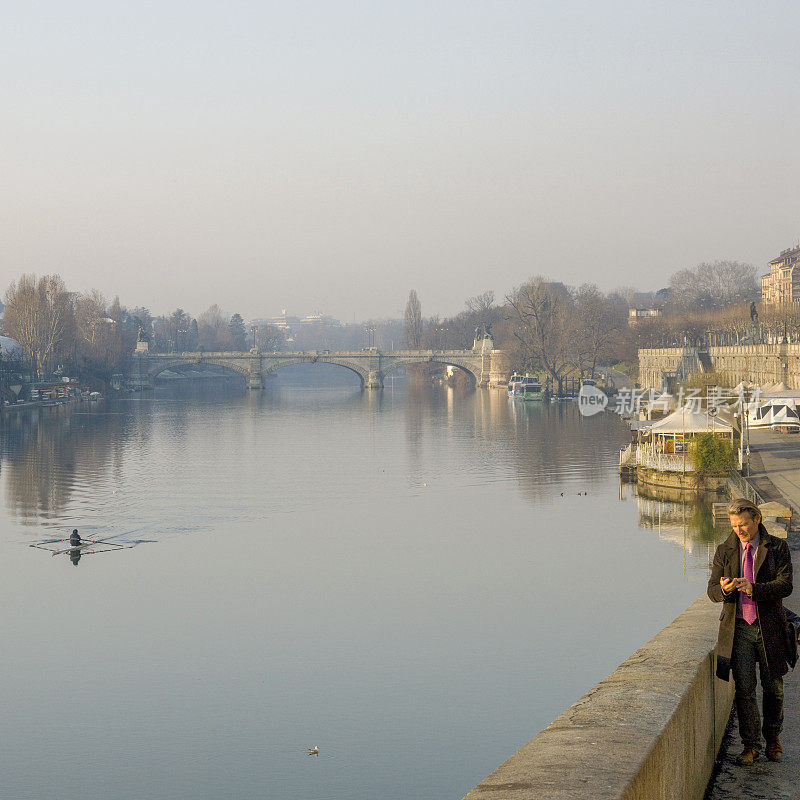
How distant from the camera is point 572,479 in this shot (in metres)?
45.0

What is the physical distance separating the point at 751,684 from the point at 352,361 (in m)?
130

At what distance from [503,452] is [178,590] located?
32547mm

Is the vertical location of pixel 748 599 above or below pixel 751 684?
above

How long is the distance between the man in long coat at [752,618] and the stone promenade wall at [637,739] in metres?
0.23

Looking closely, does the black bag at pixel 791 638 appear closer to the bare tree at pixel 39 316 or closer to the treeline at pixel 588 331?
the treeline at pixel 588 331

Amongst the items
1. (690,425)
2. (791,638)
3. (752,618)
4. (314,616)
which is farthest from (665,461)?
(752,618)

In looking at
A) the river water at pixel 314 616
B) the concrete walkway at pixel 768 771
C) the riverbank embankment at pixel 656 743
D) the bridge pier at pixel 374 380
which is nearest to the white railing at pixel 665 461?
the river water at pixel 314 616

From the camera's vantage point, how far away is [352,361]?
13650 centimetres

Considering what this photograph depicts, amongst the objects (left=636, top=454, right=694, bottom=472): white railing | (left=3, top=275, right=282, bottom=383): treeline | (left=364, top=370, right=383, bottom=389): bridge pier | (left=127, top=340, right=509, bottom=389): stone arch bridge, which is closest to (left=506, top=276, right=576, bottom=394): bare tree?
(left=127, top=340, right=509, bottom=389): stone arch bridge
